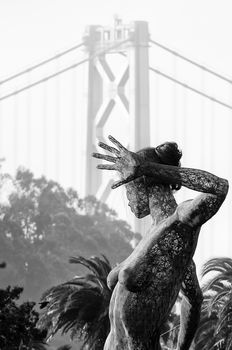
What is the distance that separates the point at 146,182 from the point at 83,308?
50.7 feet

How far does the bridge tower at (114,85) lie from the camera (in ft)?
357

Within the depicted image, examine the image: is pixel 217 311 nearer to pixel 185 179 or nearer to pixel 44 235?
pixel 185 179

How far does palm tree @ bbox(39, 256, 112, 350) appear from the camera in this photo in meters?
25.4

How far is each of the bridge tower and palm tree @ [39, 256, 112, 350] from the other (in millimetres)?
75366

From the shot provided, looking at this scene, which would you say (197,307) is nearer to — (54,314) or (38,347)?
(38,347)

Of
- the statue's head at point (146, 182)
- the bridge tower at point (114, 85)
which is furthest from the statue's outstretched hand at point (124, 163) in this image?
the bridge tower at point (114, 85)

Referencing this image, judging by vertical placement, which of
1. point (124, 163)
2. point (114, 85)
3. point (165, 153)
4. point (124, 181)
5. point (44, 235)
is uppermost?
point (114, 85)

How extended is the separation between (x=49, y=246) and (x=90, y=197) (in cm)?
1065

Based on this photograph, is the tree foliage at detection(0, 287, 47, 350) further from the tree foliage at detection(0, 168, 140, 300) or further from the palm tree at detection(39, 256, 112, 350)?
the tree foliage at detection(0, 168, 140, 300)

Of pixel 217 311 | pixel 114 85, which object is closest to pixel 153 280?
pixel 217 311

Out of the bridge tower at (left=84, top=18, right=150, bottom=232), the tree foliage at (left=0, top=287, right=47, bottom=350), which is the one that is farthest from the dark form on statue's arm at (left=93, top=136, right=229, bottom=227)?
the bridge tower at (left=84, top=18, right=150, bottom=232)

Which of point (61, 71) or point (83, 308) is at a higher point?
point (61, 71)

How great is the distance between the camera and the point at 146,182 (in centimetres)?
1127

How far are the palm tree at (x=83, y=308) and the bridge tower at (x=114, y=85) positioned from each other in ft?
247
